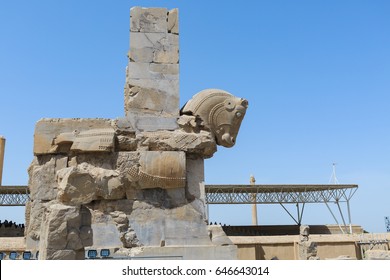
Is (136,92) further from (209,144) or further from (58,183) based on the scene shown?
(58,183)

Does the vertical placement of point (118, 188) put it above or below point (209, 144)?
below

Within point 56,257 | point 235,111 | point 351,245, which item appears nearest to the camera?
point 56,257

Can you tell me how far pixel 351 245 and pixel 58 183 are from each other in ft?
60.5

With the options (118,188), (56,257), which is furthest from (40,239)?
(118,188)

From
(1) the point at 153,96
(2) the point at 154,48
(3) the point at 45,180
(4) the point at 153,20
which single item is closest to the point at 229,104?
(1) the point at 153,96

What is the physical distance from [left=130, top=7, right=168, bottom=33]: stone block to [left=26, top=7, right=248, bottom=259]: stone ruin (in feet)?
0.05

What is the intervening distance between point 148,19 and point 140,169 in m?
2.44

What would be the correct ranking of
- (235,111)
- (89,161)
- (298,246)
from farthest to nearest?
(298,246), (235,111), (89,161)

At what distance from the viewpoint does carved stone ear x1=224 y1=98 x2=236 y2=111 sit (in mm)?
5844

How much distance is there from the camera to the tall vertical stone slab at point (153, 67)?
19.0ft

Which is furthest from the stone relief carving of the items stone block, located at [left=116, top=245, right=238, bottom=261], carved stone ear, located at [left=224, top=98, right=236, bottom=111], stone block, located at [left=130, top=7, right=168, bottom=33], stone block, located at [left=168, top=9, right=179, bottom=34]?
stone block, located at [left=116, top=245, right=238, bottom=261]

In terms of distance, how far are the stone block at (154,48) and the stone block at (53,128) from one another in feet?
3.79

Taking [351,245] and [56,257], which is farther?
[351,245]

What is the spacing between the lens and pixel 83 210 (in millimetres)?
5238
